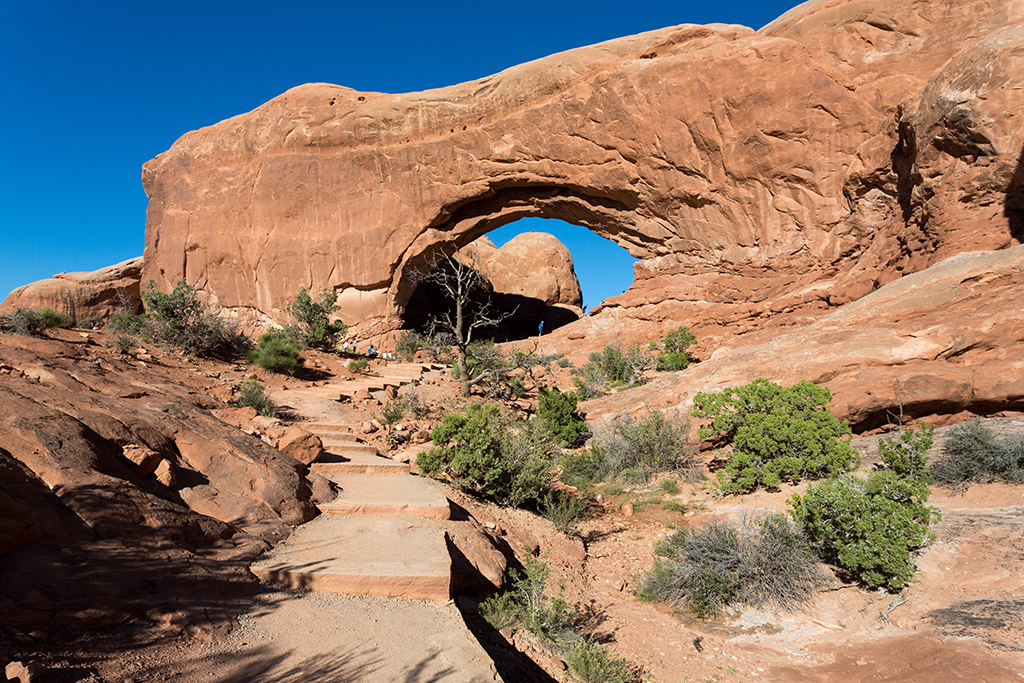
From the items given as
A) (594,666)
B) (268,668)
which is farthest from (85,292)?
(594,666)

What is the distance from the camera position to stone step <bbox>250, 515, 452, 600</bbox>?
347 cm

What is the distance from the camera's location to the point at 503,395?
12.8 meters

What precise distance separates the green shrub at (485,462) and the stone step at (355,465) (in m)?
0.33

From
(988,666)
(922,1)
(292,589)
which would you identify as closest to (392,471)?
(292,589)

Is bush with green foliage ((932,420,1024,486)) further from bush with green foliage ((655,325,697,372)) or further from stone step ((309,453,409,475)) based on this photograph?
bush with green foliage ((655,325,697,372))

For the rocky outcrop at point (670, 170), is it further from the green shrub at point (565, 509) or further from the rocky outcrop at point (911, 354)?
the green shrub at point (565, 509)

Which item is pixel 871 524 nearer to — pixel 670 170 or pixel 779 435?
pixel 779 435

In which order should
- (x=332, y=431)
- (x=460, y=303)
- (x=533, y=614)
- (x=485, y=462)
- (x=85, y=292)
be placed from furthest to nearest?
1. (x=85, y=292)
2. (x=460, y=303)
3. (x=332, y=431)
4. (x=485, y=462)
5. (x=533, y=614)

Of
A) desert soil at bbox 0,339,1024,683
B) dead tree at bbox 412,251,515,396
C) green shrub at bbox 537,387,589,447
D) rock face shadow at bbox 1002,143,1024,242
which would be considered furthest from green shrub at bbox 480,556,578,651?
rock face shadow at bbox 1002,143,1024,242

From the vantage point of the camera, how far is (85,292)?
25781 mm

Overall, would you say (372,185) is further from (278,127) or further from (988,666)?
(988,666)

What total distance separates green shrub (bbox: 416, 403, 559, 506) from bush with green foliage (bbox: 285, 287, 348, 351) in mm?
12591

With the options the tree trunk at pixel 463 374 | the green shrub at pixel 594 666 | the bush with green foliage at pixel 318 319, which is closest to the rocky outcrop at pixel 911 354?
the tree trunk at pixel 463 374

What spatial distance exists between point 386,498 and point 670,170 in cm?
1480
